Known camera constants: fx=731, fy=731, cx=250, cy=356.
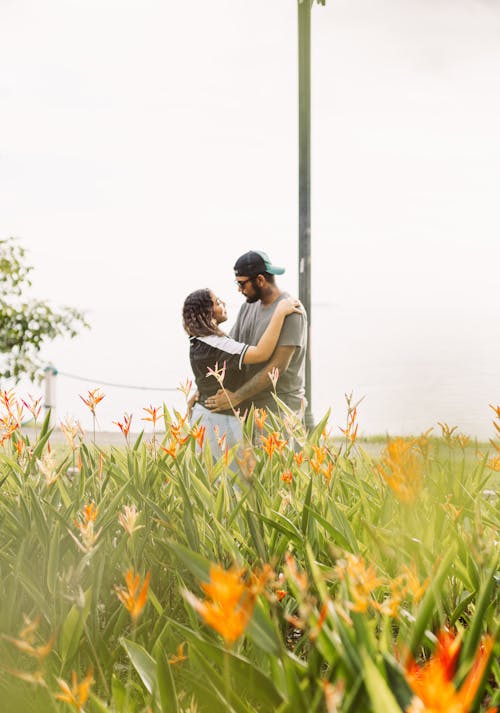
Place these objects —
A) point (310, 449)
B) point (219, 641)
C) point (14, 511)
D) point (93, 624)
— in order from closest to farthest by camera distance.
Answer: point (219, 641) < point (93, 624) < point (14, 511) < point (310, 449)

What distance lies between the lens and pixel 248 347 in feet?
14.3

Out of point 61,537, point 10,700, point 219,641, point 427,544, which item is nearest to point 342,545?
point 427,544

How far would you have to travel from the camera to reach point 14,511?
2045mm

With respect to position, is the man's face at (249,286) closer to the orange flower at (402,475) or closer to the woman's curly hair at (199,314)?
the woman's curly hair at (199,314)

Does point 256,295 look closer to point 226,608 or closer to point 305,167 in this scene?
point 305,167

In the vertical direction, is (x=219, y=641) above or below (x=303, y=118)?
below

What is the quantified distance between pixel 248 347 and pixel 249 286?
17.8 inches

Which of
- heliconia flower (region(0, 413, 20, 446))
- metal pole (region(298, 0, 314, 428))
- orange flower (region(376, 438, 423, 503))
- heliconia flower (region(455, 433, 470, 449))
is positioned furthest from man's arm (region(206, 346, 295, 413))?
metal pole (region(298, 0, 314, 428))

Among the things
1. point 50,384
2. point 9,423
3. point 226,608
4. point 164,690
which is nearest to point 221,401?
point 9,423

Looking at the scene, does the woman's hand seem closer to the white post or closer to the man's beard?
the man's beard

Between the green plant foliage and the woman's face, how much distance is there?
2.21 m

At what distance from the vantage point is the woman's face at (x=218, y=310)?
15.5 feet

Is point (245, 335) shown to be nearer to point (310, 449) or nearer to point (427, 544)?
point (310, 449)

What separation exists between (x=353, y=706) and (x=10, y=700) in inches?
25.4
